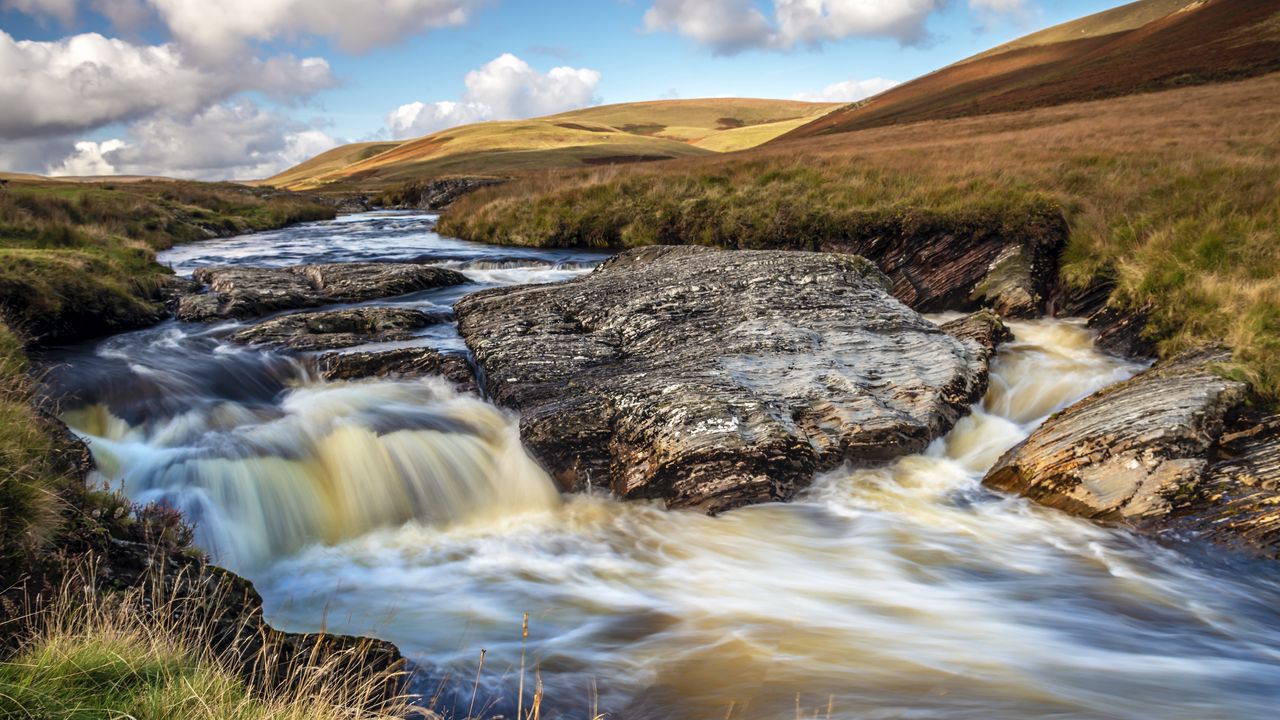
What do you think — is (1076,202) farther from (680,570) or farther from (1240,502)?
(680,570)

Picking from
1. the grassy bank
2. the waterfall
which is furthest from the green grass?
the grassy bank

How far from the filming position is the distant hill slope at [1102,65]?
133 ft

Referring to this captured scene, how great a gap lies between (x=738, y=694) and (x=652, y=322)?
6654mm

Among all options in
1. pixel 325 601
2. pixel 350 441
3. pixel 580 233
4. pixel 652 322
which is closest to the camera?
pixel 325 601

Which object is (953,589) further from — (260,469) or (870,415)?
(260,469)

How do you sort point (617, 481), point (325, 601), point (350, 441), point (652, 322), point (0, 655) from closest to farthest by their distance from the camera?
point (0, 655) → point (325, 601) → point (617, 481) → point (350, 441) → point (652, 322)

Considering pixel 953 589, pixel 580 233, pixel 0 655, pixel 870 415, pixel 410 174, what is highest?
pixel 410 174

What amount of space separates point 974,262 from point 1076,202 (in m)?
2.58

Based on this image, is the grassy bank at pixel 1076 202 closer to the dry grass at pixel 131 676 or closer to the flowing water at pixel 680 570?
the flowing water at pixel 680 570

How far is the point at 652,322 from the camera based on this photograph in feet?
36.1

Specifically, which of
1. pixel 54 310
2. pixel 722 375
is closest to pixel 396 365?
pixel 722 375

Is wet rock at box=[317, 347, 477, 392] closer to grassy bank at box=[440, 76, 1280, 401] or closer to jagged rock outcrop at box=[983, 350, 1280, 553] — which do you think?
jagged rock outcrop at box=[983, 350, 1280, 553]

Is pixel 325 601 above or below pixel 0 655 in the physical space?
below

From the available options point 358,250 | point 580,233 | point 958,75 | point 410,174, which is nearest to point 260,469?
point 580,233
